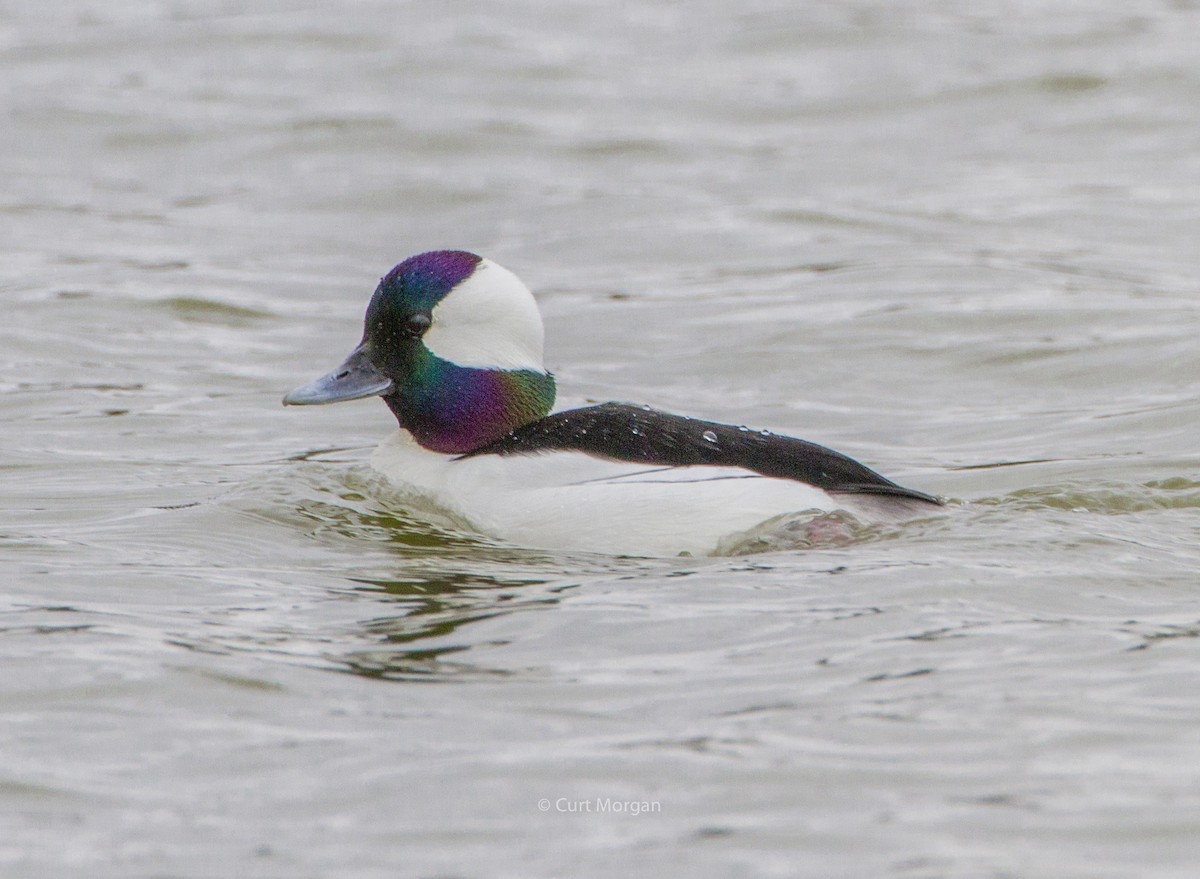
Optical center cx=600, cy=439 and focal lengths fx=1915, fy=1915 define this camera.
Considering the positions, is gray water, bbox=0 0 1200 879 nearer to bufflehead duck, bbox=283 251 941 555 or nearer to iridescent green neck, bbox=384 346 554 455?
bufflehead duck, bbox=283 251 941 555

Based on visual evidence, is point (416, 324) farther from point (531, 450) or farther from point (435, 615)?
point (435, 615)

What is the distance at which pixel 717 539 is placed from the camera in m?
6.68

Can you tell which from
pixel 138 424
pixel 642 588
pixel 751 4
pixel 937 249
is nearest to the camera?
pixel 642 588

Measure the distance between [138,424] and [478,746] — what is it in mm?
4869

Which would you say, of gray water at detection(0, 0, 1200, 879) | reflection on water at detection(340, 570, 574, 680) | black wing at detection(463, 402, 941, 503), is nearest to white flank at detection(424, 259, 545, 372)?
black wing at detection(463, 402, 941, 503)

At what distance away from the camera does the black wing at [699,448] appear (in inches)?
264

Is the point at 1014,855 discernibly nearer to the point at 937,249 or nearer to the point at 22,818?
the point at 22,818

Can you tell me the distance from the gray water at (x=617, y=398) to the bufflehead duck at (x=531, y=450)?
157 millimetres

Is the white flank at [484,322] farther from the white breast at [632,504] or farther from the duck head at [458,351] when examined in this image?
the white breast at [632,504]

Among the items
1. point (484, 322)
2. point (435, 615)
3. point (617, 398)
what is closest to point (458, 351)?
point (484, 322)

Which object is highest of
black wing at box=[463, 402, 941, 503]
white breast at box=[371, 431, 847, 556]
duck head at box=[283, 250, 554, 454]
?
duck head at box=[283, 250, 554, 454]

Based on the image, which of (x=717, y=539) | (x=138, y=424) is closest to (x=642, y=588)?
(x=717, y=539)

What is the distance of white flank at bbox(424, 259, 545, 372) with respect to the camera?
7.25 metres

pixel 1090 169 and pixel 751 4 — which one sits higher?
pixel 751 4
